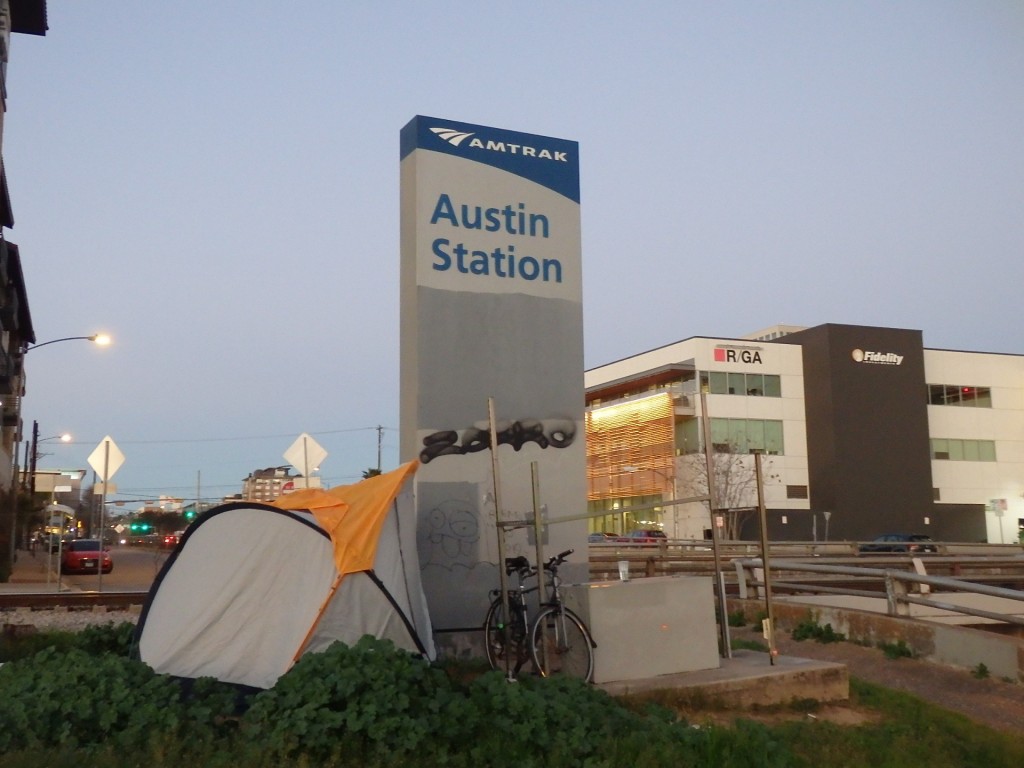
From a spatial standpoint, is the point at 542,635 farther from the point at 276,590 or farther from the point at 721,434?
the point at 721,434

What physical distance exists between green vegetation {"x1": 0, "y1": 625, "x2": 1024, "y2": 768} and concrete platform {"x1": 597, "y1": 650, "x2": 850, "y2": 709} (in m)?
0.70

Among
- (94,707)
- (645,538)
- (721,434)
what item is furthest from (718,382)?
(94,707)

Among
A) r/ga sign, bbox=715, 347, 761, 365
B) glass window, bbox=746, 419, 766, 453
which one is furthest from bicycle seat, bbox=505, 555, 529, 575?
glass window, bbox=746, 419, 766, 453

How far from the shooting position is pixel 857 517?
224 ft

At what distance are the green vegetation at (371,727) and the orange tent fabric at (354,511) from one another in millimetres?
1357

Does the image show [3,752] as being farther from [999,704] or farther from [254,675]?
[999,704]

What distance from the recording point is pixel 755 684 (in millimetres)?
9133

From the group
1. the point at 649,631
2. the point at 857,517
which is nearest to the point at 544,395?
the point at 649,631

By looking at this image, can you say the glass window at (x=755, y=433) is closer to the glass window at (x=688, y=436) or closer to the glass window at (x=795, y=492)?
the glass window at (x=795, y=492)

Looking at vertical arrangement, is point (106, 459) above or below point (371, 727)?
above

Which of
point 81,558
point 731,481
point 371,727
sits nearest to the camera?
point 371,727

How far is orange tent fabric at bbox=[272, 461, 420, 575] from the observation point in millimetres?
8922

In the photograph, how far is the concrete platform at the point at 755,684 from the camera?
893 cm

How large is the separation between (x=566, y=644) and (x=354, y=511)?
2248 millimetres
